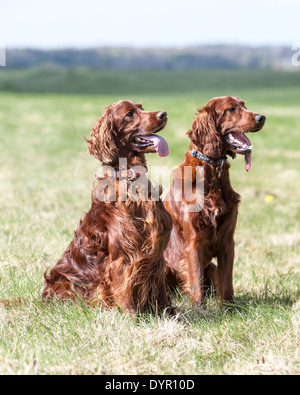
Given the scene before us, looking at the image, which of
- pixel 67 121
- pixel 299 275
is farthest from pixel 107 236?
pixel 67 121

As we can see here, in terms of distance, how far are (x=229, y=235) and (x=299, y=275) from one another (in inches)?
43.6

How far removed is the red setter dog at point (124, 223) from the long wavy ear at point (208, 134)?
1.71ft

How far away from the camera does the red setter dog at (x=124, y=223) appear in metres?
3.39

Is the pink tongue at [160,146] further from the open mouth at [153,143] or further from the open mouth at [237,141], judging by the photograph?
the open mouth at [237,141]

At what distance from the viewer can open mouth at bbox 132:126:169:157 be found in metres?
3.34

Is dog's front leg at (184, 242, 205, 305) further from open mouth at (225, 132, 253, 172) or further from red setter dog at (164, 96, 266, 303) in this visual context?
open mouth at (225, 132, 253, 172)

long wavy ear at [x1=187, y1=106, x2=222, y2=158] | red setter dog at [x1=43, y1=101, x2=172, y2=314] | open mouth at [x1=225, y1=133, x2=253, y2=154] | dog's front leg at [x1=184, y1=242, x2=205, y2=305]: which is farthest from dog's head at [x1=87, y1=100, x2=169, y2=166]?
dog's front leg at [x1=184, y1=242, x2=205, y2=305]

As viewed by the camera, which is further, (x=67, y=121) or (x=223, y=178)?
(x=67, y=121)

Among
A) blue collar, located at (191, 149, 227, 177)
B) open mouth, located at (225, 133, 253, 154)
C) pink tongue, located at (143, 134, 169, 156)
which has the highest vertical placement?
open mouth, located at (225, 133, 253, 154)

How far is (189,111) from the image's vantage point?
771 inches

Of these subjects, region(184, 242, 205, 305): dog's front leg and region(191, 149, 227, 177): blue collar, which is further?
region(184, 242, 205, 305): dog's front leg

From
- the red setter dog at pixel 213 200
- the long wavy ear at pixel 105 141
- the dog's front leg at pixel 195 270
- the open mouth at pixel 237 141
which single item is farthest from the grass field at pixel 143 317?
the open mouth at pixel 237 141
